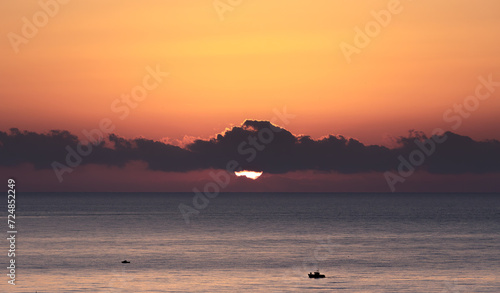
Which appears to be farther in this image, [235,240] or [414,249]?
[235,240]

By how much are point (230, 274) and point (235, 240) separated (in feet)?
182

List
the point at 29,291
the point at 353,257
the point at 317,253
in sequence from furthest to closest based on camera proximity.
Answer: the point at 317,253
the point at 353,257
the point at 29,291

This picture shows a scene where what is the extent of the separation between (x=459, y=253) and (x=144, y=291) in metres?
65.8

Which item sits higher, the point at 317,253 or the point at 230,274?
the point at 317,253

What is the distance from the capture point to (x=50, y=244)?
14175 centimetres

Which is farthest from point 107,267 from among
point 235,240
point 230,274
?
point 235,240

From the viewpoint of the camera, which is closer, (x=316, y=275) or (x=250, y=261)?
(x=316, y=275)

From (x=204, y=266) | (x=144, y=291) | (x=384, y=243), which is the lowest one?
(x=144, y=291)

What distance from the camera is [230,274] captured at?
3969 inches

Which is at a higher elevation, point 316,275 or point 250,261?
point 250,261

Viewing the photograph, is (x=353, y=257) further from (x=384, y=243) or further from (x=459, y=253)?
(x=384, y=243)

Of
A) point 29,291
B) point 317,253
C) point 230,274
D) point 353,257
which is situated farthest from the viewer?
point 317,253

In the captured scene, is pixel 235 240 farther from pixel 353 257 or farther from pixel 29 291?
pixel 29 291

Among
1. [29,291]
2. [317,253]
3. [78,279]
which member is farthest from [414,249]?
[29,291]
